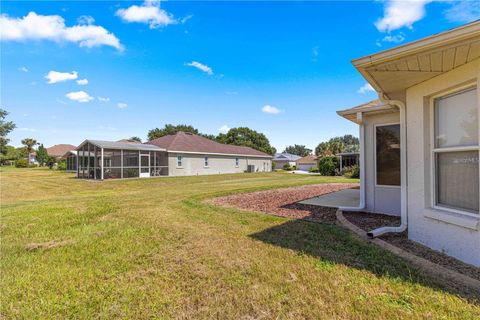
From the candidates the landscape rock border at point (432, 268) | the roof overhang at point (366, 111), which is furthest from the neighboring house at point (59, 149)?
the landscape rock border at point (432, 268)

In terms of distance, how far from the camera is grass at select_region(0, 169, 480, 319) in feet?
7.96

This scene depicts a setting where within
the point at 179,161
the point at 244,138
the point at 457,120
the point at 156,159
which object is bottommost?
the point at 179,161

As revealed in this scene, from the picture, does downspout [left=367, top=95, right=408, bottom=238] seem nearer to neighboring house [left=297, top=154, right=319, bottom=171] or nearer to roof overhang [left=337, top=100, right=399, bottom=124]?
roof overhang [left=337, top=100, right=399, bottom=124]

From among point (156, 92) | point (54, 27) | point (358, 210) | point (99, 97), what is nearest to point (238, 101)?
point (156, 92)

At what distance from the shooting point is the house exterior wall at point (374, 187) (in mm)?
6281

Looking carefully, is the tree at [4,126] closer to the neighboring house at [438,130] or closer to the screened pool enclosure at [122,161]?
the screened pool enclosure at [122,161]

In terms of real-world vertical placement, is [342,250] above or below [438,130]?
below

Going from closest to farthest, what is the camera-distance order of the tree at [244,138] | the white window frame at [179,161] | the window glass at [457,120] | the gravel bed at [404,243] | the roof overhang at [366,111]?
the gravel bed at [404,243]
the window glass at [457,120]
the roof overhang at [366,111]
the white window frame at [179,161]
the tree at [244,138]

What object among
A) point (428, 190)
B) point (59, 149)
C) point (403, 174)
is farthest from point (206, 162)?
point (59, 149)

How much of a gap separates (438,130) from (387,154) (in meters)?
2.45

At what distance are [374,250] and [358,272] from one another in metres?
0.96

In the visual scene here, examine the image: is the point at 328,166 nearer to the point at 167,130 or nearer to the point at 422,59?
the point at 422,59

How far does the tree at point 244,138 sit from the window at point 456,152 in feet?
176

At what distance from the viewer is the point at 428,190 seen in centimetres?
406
